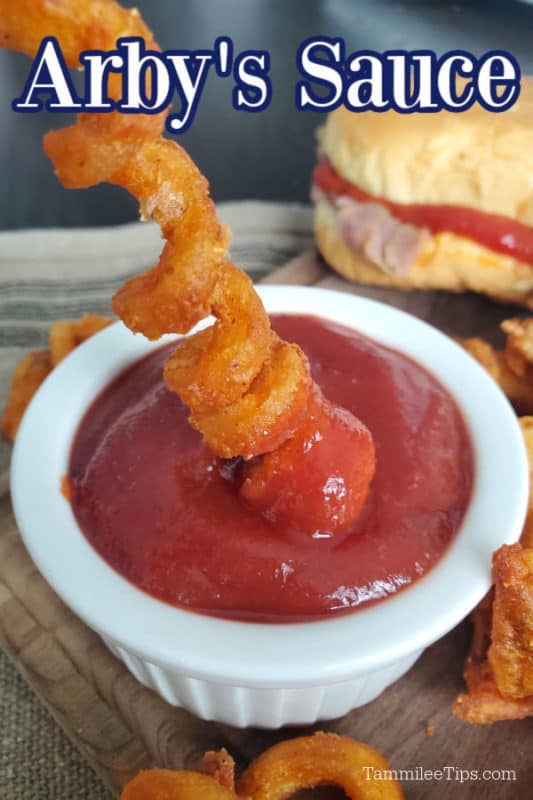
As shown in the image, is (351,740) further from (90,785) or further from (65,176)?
(65,176)

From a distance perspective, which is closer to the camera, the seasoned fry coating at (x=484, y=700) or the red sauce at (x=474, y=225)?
the seasoned fry coating at (x=484, y=700)

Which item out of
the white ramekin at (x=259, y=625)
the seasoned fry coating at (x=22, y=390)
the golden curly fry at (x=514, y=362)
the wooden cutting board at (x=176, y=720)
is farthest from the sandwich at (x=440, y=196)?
the wooden cutting board at (x=176, y=720)

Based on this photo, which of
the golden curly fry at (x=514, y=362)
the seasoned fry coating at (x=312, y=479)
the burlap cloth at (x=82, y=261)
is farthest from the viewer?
the burlap cloth at (x=82, y=261)

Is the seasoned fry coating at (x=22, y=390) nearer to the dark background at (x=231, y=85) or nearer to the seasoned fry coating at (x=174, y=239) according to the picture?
the seasoned fry coating at (x=174, y=239)

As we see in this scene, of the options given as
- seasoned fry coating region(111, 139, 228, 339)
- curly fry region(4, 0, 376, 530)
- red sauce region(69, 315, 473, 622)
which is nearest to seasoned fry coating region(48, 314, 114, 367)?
red sauce region(69, 315, 473, 622)

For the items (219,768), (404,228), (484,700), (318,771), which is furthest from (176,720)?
(404,228)

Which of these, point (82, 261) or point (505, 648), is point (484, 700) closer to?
point (505, 648)

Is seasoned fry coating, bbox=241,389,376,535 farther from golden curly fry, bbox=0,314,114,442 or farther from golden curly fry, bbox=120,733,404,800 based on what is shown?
golden curly fry, bbox=0,314,114,442
